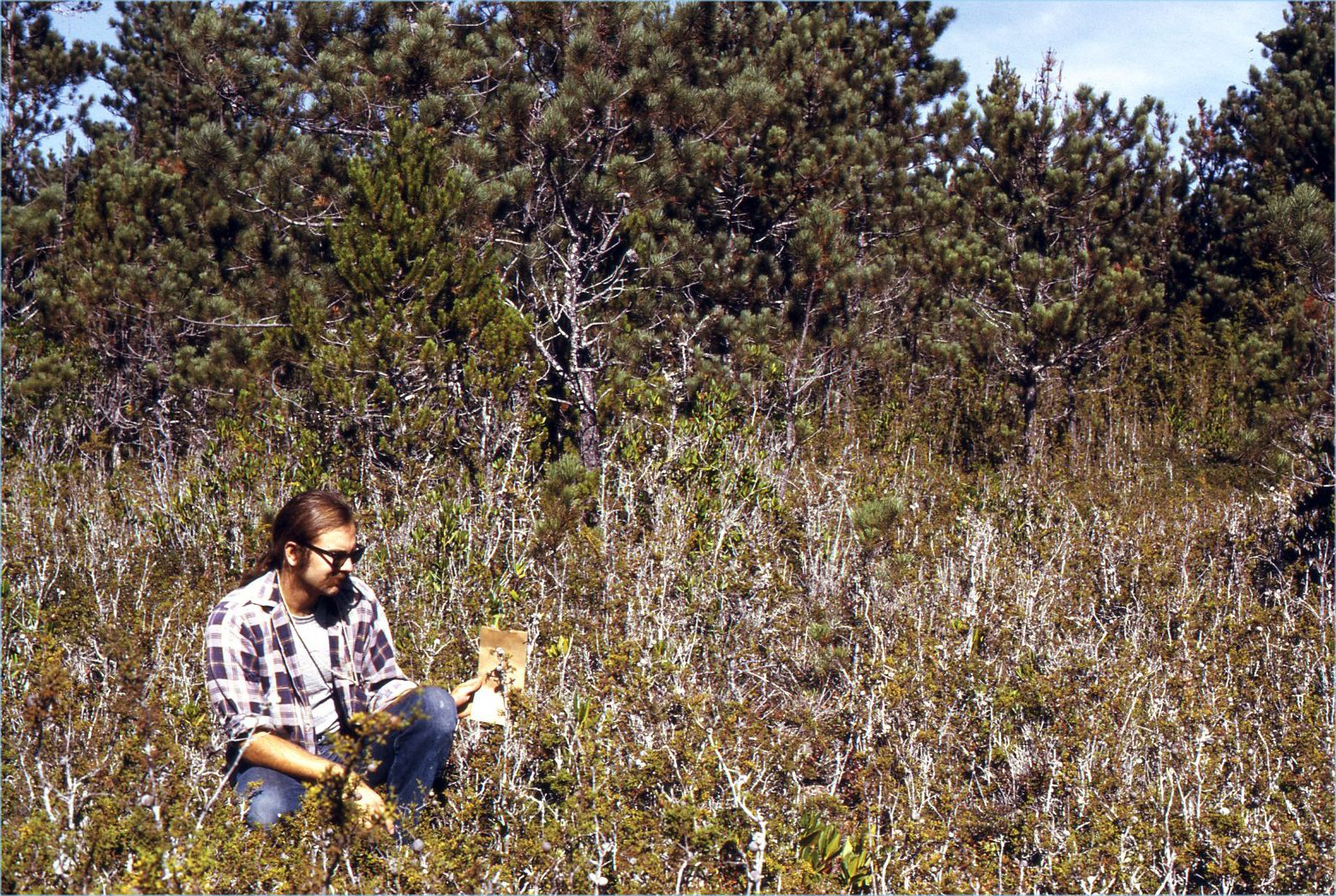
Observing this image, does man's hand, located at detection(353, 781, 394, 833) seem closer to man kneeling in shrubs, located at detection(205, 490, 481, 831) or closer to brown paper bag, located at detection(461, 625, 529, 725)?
man kneeling in shrubs, located at detection(205, 490, 481, 831)

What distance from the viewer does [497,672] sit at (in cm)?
293

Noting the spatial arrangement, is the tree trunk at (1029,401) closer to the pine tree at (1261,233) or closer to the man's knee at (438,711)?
the pine tree at (1261,233)

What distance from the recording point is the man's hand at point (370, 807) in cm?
245

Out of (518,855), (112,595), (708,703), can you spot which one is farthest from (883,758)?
(112,595)

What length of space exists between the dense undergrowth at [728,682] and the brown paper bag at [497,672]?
0.19 m

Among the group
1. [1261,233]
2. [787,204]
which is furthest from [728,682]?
[1261,233]

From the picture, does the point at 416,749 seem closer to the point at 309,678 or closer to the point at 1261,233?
the point at 309,678

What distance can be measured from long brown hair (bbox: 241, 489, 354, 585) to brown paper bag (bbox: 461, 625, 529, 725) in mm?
469

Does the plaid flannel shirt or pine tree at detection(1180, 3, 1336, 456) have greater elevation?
pine tree at detection(1180, 3, 1336, 456)

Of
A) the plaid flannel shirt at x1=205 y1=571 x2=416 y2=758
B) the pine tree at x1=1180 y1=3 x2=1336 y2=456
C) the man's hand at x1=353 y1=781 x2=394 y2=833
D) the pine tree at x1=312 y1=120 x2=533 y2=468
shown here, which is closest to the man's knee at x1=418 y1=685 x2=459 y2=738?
the plaid flannel shirt at x1=205 y1=571 x2=416 y2=758

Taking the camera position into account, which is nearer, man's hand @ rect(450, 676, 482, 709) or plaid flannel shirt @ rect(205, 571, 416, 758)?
plaid flannel shirt @ rect(205, 571, 416, 758)

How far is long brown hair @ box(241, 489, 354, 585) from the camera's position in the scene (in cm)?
287

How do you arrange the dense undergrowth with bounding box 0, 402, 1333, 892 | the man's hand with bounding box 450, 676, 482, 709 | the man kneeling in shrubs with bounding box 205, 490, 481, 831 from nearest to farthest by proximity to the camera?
the dense undergrowth with bounding box 0, 402, 1333, 892
the man kneeling in shrubs with bounding box 205, 490, 481, 831
the man's hand with bounding box 450, 676, 482, 709

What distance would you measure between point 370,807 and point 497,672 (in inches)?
18.5
